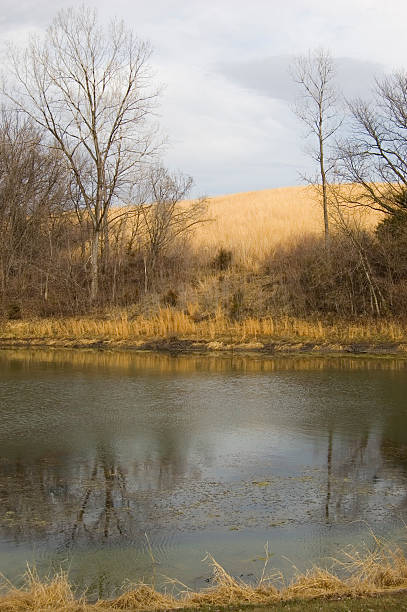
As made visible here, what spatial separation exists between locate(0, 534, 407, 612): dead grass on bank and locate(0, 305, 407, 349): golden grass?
54.1ft

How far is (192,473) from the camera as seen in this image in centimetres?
870

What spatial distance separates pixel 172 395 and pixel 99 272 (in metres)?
18.0

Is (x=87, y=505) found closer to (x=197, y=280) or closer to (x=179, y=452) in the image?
(x=179, y=452)

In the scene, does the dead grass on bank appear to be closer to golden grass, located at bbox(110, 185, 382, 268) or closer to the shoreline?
the shoreline

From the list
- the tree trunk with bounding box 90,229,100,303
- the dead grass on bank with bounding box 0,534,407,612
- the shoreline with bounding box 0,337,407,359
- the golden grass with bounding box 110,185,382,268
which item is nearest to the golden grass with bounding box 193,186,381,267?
the golden grass with bounding box 110,185,382,268

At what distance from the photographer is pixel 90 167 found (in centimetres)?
3341

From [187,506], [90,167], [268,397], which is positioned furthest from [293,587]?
[90,167]

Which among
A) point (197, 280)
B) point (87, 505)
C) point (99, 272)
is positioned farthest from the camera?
point (99, 272)

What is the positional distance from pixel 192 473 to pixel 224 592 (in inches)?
147

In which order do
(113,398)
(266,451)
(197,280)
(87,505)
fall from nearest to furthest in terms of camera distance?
(87,505) < (266,451) < (113,398) < (197,280)

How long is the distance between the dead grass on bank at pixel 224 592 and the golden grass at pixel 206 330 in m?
16.5

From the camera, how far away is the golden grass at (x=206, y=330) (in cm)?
2202

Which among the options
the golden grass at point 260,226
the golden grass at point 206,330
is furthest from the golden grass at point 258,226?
the golden grass at point 206,330

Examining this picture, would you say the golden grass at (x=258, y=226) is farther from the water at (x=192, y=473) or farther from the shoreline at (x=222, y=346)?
the water at (x=192, y=473)
